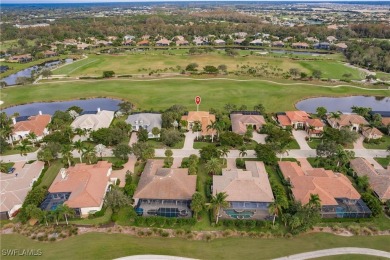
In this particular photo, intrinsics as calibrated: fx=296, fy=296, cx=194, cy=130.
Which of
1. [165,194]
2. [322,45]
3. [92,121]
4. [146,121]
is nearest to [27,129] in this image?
[92,121]

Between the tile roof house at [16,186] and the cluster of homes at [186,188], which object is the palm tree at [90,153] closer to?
the cluster of homes at [186,188]

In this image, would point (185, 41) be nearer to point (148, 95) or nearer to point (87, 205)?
point (148, 95)

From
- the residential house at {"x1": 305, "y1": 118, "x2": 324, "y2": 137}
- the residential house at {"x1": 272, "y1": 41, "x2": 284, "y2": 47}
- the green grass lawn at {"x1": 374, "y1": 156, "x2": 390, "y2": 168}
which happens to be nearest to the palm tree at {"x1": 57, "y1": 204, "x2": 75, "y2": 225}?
the residential house at {"x1": 305, "y1": 118, "x2": 324, "y2": 137}

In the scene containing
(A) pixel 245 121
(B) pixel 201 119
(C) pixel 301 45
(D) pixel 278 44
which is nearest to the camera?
(B) pixel 201 119

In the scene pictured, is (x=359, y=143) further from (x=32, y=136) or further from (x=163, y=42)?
(x=163, y=42)

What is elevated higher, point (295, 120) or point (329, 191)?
point (295, 120)

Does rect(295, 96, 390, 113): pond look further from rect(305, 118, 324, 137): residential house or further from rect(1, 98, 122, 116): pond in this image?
rect(1, 98, 122, 116): pond
